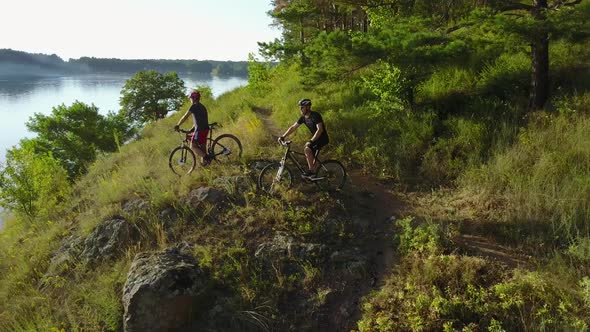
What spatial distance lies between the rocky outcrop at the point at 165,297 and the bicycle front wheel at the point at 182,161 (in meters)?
3.84

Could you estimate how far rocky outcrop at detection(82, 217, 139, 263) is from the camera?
827 cm

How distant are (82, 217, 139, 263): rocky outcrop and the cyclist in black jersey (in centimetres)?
434

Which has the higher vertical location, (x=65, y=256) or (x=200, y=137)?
(x=200, y=137)

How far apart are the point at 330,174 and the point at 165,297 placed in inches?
170

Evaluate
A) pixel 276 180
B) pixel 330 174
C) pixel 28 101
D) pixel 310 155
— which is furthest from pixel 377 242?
pixel 28 101

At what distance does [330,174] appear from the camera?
27.4 ft

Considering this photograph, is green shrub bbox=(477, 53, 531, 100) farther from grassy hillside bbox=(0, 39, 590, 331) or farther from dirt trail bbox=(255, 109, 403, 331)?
dirt trail bbox=(255, 109, 403, 331)

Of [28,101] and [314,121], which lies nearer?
[314,121]

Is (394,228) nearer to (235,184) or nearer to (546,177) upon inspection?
(546,177)

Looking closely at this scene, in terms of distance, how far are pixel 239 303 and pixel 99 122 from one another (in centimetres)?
3242

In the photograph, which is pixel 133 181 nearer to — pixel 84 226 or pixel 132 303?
pixel 84 226

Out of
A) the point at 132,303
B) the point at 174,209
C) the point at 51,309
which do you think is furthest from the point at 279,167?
the point at 51,309

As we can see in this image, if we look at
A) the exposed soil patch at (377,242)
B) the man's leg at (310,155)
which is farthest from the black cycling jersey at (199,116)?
the exposed soil patch at (377,242)

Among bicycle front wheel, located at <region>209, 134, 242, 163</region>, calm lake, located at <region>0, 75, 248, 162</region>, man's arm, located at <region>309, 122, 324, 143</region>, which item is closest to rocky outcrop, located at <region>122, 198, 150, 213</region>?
bicycle front wheel, located at <region>209, 134, 242, 163</region>
